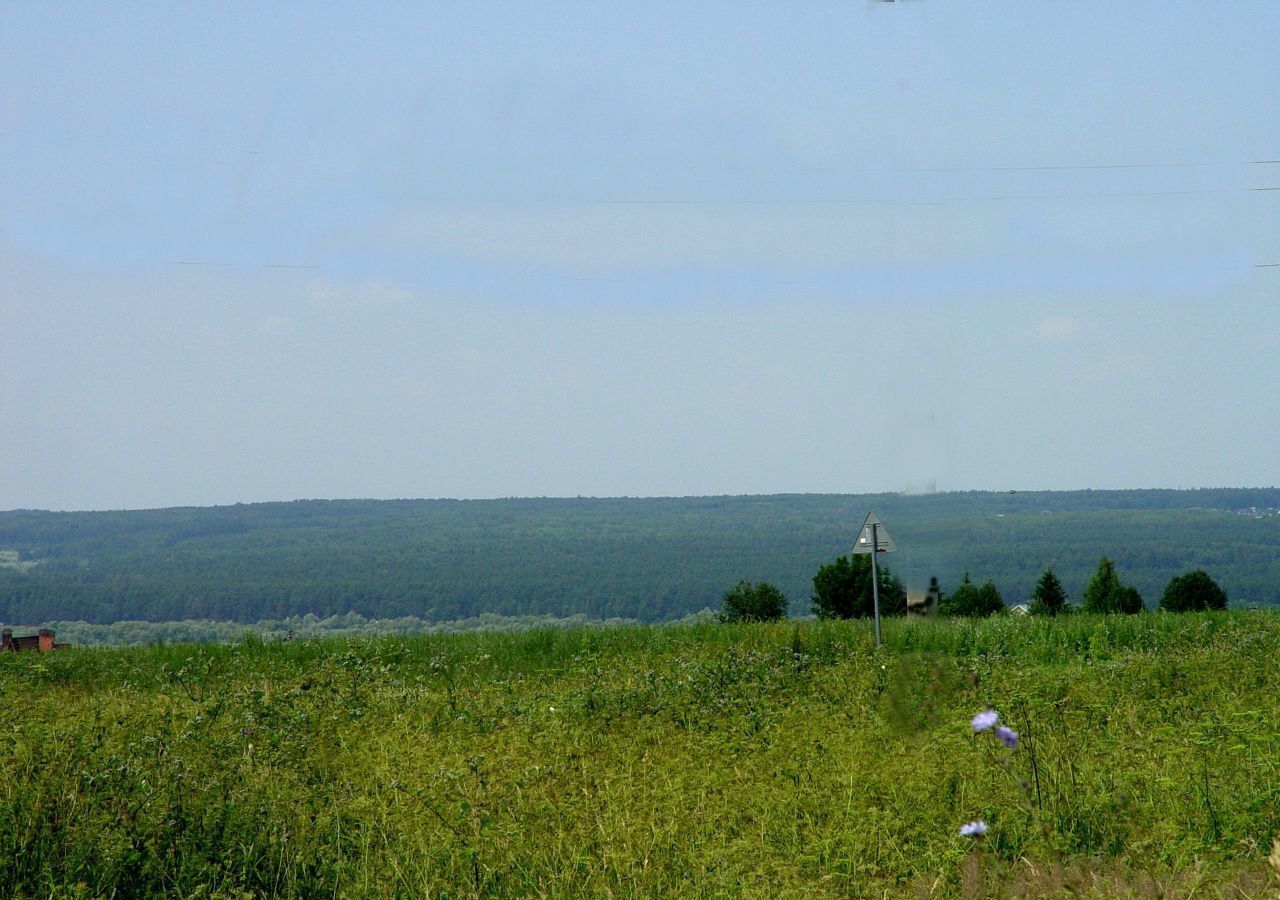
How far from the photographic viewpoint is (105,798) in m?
5.80

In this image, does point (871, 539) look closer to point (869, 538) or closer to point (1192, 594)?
point (869, 538)

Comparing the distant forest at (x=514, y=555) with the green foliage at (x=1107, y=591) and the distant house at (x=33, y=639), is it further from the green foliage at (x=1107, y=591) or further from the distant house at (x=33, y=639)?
the distant house at (x=33, y=639)

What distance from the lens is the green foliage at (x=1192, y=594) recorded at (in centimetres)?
2506

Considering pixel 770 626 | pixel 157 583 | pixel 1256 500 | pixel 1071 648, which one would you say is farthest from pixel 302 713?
pixel 1256 500

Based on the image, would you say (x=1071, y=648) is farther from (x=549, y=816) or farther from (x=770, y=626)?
(x=549, y=816)

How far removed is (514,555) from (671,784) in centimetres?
14472

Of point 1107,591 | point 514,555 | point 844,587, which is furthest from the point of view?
point 514,555

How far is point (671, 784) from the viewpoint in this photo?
6.54 meters

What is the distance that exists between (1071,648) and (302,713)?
815 centimetres

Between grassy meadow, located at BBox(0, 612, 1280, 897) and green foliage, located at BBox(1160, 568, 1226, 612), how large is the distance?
15082mm

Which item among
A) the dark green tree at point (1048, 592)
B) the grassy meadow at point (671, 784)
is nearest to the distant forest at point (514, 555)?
the dark green tree at point (1048, 592)

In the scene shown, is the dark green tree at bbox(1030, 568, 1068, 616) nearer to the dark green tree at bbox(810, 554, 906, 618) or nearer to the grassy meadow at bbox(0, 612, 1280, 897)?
the dark green tree at bbox(810, 554, 906, 618)

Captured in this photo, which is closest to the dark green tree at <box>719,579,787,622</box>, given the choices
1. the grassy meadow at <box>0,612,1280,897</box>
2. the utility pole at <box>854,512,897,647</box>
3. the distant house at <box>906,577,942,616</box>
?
the utility pole at <box>854,512,897,647</box>

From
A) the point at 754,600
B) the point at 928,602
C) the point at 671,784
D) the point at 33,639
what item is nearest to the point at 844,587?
the point at 754,600
